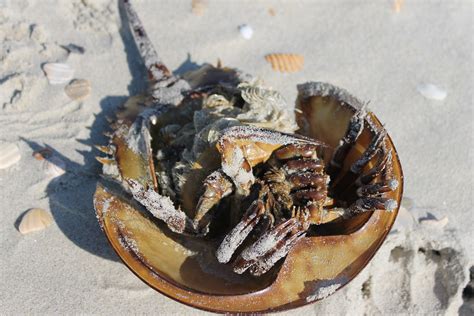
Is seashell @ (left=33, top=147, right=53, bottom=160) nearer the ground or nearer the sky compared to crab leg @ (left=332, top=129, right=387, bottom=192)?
nearer the ground

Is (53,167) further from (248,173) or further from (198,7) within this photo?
(198,7)

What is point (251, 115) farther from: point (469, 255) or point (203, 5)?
point (203, 5)

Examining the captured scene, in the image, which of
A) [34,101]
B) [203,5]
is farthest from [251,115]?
[203,5]

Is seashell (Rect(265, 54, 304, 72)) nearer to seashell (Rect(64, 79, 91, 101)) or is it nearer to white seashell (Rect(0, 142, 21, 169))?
seashell (Rect(64, 79, 91, 101))

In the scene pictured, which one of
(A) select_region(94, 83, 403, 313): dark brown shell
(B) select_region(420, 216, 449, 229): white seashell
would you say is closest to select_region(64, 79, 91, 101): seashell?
(A) select_region(94, 83, 403, 313): dark brown shell

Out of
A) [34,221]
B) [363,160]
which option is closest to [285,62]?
[363,160]

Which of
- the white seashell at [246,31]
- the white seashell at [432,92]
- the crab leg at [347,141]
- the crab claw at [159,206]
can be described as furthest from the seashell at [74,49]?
the white seashell at [432,92]

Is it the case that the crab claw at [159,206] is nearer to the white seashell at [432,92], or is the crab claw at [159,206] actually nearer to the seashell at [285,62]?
the seashell at [285,62]

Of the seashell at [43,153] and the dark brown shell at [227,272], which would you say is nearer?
the dark brown shell at [227,272]
